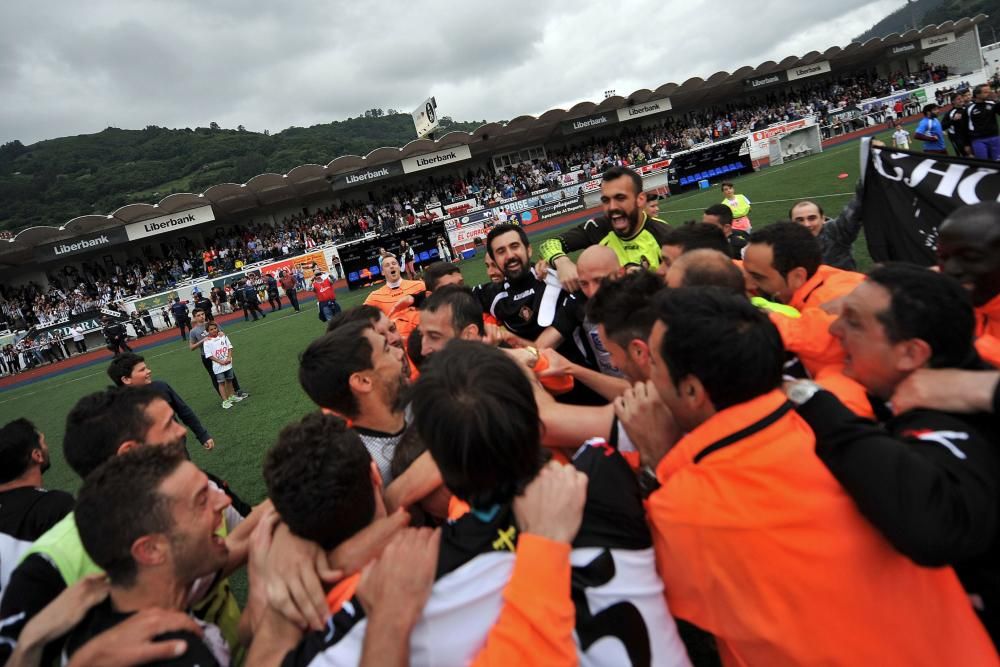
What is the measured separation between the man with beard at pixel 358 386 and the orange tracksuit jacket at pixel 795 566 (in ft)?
5.11

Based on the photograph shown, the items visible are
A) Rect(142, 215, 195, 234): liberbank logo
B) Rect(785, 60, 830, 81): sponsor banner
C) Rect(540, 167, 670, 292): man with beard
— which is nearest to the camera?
Rect(540, 167, 670, 292): man with beard

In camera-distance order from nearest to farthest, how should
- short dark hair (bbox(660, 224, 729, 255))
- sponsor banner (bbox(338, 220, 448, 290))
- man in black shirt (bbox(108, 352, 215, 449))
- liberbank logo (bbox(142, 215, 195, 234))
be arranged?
short dark hair (bbox(660, 224, 729, 255)) → man in black shirt (bbox(108, 352, 215, 449)) → sponsor banner (bbox(338, 220, 448, 290)) → liberbank logo (bbox(142, 215, 195, 234))

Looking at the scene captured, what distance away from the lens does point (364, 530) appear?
165 cm

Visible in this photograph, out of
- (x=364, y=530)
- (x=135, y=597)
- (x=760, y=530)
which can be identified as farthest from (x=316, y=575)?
(x=760, y=530)

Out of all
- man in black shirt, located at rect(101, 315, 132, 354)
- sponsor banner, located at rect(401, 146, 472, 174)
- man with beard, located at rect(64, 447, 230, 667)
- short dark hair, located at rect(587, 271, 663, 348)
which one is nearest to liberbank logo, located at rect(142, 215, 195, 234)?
sponsor banner, located at rect(401, 146, 472, 174)

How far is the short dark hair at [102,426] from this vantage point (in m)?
2.91

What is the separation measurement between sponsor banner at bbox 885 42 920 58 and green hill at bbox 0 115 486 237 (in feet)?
222

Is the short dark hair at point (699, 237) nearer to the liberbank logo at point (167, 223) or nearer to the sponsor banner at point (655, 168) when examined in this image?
the sponsor banner at point (655, 168)

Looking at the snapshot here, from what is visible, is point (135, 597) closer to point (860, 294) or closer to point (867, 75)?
point (860, 294)

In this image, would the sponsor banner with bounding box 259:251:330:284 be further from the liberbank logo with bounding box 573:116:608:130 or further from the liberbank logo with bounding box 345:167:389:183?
the liberbank logo with bounding box 573:116:608:130

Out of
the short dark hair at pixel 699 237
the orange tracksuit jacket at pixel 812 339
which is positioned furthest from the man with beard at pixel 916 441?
the short dark hair at pixel 699 237

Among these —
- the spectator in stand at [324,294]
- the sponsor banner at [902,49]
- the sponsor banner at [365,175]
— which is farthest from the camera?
Answer: the sponsor banner at [902,49]

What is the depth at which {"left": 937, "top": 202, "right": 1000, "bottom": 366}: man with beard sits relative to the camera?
2025 mm

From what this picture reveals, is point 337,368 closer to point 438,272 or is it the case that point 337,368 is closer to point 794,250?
point 794,250
